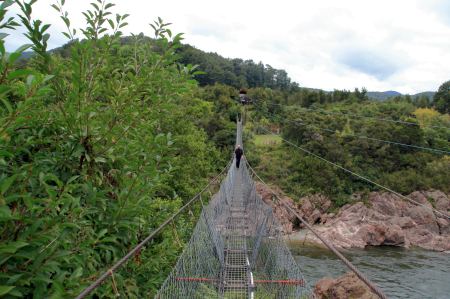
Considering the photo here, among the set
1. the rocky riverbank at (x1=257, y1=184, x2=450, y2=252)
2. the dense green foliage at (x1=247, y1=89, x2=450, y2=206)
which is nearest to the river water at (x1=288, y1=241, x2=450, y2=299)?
the rocky riverbank at (x1=257, y1=184, x2=450, y2=252)

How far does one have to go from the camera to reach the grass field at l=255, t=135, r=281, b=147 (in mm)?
25109

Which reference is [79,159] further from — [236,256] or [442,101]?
[442,101]

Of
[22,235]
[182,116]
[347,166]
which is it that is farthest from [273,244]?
[347,166]

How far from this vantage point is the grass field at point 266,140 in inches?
989

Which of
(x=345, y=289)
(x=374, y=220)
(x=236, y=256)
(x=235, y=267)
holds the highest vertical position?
(x=235, y=267)

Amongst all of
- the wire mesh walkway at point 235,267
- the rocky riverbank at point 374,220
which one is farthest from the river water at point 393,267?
the wire mesh walkway at point 235,267

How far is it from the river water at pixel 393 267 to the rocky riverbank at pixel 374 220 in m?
0.63

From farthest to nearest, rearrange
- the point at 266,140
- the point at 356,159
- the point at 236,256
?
1. the point at 266,140
2. the point at 356,159
3. the point at 236,256

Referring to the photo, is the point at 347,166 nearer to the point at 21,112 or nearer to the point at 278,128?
the point at 278,128

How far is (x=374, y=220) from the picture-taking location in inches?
707

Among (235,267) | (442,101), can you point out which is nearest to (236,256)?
(235,267)

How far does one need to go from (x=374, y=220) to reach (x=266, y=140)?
421 inches

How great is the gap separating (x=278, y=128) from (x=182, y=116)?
1921cm

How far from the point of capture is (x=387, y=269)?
13.2 metres
